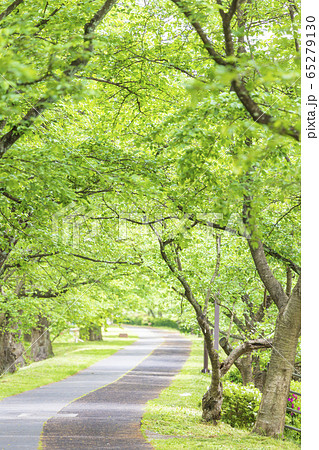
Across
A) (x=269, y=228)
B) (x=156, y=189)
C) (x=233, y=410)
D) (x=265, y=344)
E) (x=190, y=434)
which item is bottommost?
(x=233, y=410)

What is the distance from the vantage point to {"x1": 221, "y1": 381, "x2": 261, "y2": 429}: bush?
45.5 feet

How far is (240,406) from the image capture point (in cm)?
1408

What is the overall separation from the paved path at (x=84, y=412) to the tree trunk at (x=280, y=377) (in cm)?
259

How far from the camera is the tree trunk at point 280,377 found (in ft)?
35.6

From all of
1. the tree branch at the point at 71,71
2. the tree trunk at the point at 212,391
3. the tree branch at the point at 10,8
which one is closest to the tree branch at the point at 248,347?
the tree trunk at the point at 212,391

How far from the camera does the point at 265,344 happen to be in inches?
481

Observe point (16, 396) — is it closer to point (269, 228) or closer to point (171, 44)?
point (269, 228)

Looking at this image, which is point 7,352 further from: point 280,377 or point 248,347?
point 280,377

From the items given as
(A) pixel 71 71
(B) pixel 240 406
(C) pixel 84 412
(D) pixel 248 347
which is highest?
(A) pixel 71 71

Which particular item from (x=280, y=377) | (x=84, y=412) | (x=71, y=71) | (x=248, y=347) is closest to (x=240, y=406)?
(x=248, y=347)

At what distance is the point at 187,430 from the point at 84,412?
10.3 feet

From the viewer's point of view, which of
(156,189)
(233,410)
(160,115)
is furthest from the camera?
(233,410)
